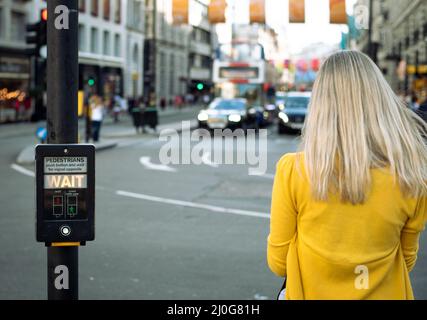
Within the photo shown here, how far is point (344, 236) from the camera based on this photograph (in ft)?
8.76

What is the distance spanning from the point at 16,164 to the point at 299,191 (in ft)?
56.3

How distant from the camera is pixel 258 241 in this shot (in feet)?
30.2

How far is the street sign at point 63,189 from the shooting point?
10.3 ft

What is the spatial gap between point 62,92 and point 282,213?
1161 mm

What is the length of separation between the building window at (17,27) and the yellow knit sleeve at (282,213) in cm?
4064

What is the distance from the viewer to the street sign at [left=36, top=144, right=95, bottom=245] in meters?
3.15

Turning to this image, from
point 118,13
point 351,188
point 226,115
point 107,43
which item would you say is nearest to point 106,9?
point 107,43

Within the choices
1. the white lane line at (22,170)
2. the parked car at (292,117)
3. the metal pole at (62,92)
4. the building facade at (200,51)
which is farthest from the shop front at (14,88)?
the building facade at (200,51)

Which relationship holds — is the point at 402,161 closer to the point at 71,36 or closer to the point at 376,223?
the point at 376,223

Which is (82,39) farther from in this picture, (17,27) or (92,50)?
(17,27)

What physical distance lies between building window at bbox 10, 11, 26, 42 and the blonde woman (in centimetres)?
4071

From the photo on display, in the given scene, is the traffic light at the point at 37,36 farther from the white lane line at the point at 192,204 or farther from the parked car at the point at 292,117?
the parked car at the point at 292,117

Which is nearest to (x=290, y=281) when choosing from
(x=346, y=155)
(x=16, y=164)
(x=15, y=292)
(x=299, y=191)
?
(x=299, y=191)

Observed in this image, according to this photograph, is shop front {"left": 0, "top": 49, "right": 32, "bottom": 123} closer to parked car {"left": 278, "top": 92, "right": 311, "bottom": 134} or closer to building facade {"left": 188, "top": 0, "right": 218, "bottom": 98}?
parked car {"left": 278, "top": 92, "right": 311, "bottom": 134}
